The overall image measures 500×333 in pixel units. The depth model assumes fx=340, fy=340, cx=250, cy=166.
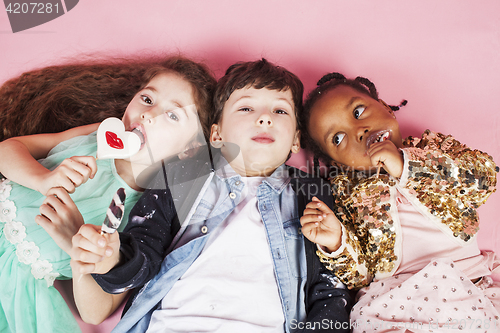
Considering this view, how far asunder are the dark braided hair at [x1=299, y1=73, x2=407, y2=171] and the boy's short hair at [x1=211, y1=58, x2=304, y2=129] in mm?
78

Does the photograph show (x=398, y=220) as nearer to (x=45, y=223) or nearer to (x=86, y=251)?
(x=86, y=251)

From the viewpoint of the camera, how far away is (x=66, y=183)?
3.16 feet

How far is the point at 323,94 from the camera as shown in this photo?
134 centimetres

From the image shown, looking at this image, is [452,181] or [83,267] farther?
[452,181]

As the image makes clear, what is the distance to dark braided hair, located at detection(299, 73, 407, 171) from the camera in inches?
53.5

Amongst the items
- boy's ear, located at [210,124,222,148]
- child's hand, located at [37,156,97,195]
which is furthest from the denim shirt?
child's hand, located at [37,156,97,195]

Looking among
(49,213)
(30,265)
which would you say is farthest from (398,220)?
(30,265)

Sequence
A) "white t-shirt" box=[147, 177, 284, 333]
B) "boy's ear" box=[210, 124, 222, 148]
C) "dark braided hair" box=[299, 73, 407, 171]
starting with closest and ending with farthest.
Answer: "white t-shirt" box=[147, 177, 284, 333]
"boy's ear" box=[210, 124, 222, 148]
"dark braided hair" box=[299, 73, 407, 171]

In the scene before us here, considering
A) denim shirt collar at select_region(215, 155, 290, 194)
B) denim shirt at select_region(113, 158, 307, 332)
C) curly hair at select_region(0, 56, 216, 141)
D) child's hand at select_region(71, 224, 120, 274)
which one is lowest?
denim shirt at select_region(113, 158, 307, 332)

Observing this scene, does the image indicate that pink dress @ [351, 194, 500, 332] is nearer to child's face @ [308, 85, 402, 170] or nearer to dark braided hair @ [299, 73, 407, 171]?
child's face @ [308, 85, 402, 170]

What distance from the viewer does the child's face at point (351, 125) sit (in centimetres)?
120

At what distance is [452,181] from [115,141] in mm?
1116

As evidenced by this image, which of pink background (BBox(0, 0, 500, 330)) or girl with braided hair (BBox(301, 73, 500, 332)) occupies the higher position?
pink background (BBox(0, 0, 500, 330))

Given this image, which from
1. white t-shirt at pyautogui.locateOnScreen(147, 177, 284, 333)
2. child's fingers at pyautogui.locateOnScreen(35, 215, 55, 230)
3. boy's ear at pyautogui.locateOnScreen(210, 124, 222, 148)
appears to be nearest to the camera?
child's fingers at pyautogui.locateOnScreen(35, 215, 55, 230)
